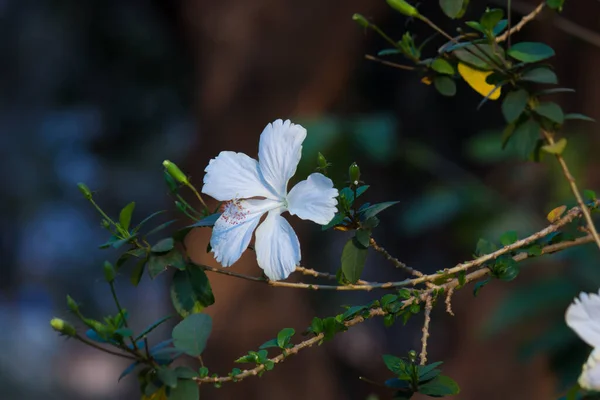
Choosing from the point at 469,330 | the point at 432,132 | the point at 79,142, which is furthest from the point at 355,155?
the point at 79,142

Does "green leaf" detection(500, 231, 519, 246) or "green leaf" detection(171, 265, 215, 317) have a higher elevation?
"green leaf" detection(500, 231, 519, 246)

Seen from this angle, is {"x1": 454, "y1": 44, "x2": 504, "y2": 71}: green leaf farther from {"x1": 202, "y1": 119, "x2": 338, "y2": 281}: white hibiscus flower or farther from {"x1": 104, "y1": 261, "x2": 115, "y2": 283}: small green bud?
{"x1": 104, "y1": 261, "x2": 115, "y2": 283}: small green bud

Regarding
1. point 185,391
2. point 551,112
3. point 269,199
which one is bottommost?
point 185,391

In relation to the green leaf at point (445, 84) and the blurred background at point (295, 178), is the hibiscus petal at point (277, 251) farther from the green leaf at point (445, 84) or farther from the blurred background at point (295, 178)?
the green leaf at point (445, 84)

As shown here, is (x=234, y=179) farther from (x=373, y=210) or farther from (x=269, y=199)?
(x=373, y=210)

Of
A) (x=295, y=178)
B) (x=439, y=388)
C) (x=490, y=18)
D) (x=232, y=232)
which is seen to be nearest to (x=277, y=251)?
(x=232, y=232)

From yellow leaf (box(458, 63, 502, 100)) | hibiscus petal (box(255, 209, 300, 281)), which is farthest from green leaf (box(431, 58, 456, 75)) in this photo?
hibiscus petal (box(255, 209, 300, 281))

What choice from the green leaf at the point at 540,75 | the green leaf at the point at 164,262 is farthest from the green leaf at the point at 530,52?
the green leaf at the point at 164,262
